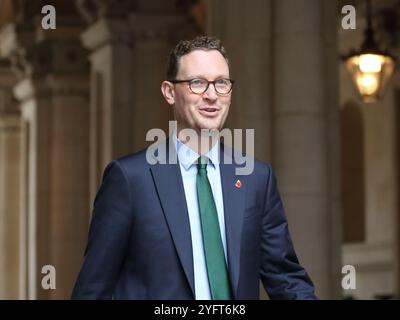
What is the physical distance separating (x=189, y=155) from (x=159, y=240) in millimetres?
312

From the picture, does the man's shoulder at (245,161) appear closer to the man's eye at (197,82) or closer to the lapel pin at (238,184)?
the lapel pin at (238,184)

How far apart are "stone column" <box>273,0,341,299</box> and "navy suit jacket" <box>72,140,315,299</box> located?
739 centimetres

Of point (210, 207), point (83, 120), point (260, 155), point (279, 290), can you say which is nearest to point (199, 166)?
point (210, 207)

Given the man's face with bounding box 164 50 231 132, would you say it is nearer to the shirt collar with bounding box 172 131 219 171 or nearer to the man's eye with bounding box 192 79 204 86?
the man's eye with bounding box 192 79 204 86

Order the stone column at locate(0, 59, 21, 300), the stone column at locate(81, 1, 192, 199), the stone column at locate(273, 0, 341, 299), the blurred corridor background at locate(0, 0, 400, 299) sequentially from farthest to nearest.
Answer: the stone column at locate(0, 59, 21, 300)
the stone column at locate(81, 1, 192, 199)
the blurred corridor background at locate(0, 0, 400, 299)
the stone column at locate(273, 0, 341, 299)

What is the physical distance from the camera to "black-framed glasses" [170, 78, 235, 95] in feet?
16.0

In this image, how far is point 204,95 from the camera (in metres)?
4.89

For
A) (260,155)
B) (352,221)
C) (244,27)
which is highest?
(244,27)

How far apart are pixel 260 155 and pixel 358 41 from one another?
31.7ft

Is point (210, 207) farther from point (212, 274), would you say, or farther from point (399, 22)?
point (399, 22)

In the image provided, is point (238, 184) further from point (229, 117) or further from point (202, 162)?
point (229, 117)

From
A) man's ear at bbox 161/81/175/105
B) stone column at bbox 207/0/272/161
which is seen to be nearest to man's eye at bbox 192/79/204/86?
man's ear at bbox 161/81/175/105

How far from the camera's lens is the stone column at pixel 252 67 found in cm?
1286

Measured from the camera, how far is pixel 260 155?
12.9 m
